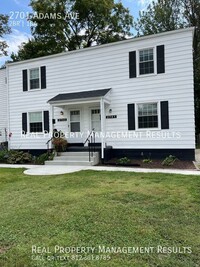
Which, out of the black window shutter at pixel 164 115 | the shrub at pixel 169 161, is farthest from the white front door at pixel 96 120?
the shrub at pixel 169 161

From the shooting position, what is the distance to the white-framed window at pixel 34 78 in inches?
562

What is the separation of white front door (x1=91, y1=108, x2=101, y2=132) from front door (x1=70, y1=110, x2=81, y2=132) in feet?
2.62

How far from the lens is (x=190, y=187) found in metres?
6.13

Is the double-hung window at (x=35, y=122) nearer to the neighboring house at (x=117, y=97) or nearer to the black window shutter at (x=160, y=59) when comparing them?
the neighboring house at (x=117, y=97)

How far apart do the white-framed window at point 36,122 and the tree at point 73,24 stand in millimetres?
12213

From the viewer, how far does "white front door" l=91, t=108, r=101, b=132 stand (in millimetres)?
12758

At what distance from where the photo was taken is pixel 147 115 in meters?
11.5

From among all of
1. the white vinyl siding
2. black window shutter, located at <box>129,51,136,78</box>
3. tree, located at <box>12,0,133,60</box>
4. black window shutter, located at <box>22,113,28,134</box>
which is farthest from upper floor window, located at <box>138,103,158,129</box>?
tree, located at <box>12,0,133,60</box>

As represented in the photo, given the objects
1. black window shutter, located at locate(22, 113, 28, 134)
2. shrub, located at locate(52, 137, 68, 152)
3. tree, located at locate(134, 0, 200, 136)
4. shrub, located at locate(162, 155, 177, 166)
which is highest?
tree, located at locate(134, 0, 200, 136)

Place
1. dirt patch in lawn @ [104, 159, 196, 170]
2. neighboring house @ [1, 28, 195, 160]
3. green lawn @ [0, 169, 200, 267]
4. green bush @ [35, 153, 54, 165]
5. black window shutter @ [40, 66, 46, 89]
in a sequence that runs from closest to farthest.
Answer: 1. green lawn @ [0, 169, 200, 267]
2. dirt patch in lawn @ [104, 159, 196, 170]
3. neighboring house @ [1, 28, 195, 160]
4. green bush @ [35, 153, 54, 165]
5. black window shutter @ [40, 66, 46, 89]

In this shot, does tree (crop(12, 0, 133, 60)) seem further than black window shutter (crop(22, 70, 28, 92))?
Yes

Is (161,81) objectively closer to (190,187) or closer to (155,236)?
(190,187)

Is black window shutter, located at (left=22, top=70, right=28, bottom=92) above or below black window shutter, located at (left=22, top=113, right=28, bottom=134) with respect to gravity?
above

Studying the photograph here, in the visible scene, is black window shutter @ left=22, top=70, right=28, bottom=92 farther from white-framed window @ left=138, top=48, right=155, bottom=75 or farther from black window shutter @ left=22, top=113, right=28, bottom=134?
white-framed window @ left=138, top=48, right=155, bottom=75
